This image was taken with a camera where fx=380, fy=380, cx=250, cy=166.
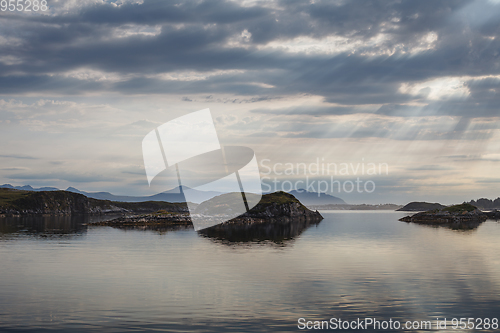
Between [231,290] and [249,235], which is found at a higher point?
[231,290]

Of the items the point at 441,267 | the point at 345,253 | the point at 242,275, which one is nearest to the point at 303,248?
the point at 345,253

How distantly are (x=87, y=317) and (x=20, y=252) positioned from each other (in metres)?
Answer: 51.3

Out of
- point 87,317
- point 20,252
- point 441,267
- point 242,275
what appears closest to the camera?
point 87,317

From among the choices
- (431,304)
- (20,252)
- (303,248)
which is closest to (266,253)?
(303,248)

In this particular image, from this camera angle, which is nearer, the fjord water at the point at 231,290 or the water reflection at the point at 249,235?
the fjord water at the point at 231,290

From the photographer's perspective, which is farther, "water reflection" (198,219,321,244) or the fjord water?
"water reflection" (198,219,321,244)

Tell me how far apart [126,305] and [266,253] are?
42100 mm

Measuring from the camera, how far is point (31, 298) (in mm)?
35469

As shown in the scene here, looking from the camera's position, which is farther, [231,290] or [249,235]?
[249,235]

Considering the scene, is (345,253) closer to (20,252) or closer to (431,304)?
(431,304)

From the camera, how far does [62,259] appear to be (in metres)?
62.5

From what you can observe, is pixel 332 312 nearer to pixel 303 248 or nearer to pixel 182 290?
pixel 182 290

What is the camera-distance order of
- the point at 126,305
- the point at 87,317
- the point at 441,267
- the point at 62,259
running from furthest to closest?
the point at 62,259, the point at 441,267, the point at 126,305, the point at 87,317

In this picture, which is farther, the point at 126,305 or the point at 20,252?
the point at 20,252
